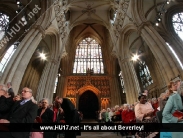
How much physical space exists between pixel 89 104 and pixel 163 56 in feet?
45.8

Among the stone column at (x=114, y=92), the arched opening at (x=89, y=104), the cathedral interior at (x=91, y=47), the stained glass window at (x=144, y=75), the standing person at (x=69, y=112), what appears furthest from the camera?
the arched opening at (x=89, y=104)

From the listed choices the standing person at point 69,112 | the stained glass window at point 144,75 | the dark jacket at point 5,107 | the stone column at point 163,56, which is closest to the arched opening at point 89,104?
the stained glass window at point 144,75

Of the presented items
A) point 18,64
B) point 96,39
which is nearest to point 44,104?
point 18,64

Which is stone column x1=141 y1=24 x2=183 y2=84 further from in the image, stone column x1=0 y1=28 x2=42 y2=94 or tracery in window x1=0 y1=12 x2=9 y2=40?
tracery in window x1=0 y1=12 x2=9 y2=40

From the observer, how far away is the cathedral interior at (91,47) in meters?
8.74

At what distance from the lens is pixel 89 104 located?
65.2ft

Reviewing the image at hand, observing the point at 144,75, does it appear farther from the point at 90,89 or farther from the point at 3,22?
the point at 3,22

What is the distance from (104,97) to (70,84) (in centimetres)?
500

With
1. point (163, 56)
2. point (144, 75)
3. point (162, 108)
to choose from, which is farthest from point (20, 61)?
point (144, 75)

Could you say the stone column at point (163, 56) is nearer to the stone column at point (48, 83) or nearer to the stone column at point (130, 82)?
the stone column at point (130, 82)

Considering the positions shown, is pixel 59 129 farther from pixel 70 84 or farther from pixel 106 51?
pixel 106 51

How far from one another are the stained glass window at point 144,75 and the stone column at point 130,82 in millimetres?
3991

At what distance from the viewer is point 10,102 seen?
7.15 feet

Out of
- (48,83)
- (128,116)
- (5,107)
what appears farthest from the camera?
(48,83)
